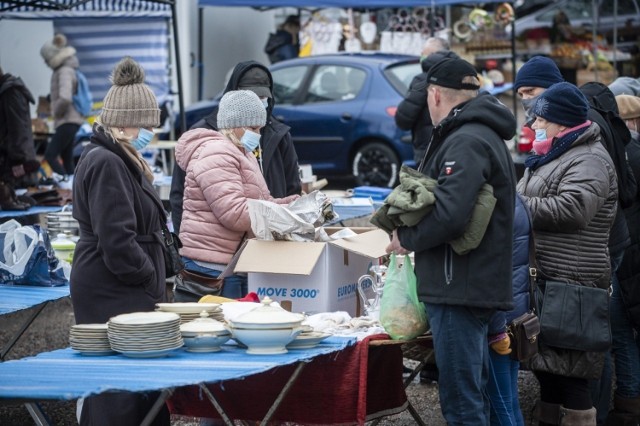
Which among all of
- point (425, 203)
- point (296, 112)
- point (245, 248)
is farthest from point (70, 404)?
point (296, 112)

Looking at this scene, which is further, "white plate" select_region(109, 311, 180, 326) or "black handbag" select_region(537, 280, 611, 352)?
"black handbag" select_region(537, 280, 611, 352)

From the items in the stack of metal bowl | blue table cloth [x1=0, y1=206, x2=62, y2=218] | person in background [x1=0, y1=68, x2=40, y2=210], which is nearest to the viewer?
the stack of metal bowl

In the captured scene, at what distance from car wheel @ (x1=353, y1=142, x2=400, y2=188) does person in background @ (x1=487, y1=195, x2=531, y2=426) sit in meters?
8.14

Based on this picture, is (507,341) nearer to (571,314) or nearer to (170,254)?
(571,314)

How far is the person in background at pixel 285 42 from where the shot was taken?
1722 centimetres

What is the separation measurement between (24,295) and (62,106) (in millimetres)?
7717

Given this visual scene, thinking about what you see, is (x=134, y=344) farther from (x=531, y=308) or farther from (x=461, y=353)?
(x=531, y=308)

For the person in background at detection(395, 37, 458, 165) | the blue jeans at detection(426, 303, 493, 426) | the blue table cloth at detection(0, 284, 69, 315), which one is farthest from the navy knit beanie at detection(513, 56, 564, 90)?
the person in background at detection(395, 37, 458, 165)

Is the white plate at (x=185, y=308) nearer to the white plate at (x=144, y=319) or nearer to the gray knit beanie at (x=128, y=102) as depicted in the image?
the white plate at (x=144, y=319)

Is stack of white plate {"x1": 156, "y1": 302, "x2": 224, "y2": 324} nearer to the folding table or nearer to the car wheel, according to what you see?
the folding table

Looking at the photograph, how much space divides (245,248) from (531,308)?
1.27 metres

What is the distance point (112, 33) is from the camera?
46.8 ft

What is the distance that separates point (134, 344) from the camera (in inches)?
152

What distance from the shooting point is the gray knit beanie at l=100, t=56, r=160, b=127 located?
4594 millimetres
